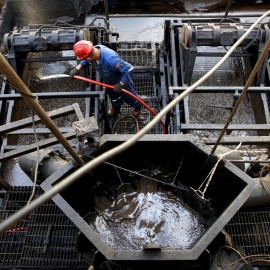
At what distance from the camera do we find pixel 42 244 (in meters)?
3.14

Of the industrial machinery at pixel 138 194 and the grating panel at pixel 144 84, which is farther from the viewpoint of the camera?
the grating panel at pixel 144 84

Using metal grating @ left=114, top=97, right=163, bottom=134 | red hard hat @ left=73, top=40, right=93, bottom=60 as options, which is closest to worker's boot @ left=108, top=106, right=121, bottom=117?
metal grating @ left=114, top=97, right=163, bottom=134

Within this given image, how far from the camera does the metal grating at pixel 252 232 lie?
3.08 meters

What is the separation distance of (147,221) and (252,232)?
141 cm

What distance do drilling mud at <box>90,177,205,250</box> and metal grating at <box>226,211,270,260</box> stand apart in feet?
2.29

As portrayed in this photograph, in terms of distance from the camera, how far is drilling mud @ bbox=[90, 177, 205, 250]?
2.69 meters

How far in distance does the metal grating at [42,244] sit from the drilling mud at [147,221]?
610 mm

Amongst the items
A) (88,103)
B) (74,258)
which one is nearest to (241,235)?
(74,258)

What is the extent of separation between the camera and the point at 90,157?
2.63 metres

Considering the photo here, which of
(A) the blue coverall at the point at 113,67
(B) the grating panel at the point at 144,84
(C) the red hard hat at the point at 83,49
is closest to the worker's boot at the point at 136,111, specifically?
(A) the blue coverall at the point at 113,67

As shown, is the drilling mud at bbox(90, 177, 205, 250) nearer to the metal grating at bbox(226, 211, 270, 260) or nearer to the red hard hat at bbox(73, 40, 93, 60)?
the metal grating at bbox(226, 211, 270, 260)

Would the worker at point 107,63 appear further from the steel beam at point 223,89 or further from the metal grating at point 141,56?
the metal grating at point 141,56

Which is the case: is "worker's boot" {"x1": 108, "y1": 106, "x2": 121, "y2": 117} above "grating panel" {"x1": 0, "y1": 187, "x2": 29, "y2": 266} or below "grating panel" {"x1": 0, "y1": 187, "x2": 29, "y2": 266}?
above

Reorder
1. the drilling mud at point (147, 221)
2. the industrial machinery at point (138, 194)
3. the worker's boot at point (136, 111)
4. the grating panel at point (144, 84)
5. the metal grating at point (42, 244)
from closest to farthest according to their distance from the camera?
the industrial machinery at point (138, 194), the drilling mud at point (147, 221), the metal grating at point (42, 244), the worker's boot at point (136, 111), the grating panel at point (144, 84)
